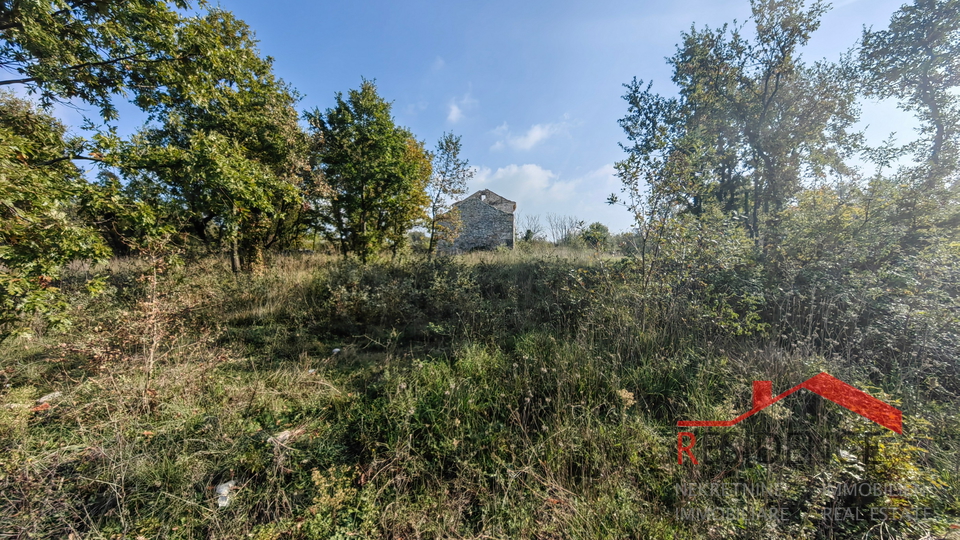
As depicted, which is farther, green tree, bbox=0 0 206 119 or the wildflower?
green tree, bbox=0 0 206 119

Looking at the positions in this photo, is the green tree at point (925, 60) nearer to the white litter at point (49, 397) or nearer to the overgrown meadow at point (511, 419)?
the overgrown meadow at point (511, 419)

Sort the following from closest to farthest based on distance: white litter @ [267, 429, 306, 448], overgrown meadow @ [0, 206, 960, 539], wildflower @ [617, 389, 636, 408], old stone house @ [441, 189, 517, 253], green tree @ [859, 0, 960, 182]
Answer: overgrown meadow @ [0, 206, 960, 539], white litter @ [267, 429, 306, 448], wildflower @ [617, 389, 636, 408], green tree @ [859, 0, 960, 182], old stone house @ [441, 189, 517, 253]

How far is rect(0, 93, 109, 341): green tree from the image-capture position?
324 cm

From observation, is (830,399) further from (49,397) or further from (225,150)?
(225,150)

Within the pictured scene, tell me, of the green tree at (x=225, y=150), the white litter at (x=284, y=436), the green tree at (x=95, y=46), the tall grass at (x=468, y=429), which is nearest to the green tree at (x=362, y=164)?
the green tree at (x=225, y=150)

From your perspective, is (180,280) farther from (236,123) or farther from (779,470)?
(779,470)

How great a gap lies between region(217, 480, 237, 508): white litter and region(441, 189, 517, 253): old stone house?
65.1 ft

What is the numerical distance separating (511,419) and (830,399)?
2.92 metres

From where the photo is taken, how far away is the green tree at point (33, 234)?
3.24 meters

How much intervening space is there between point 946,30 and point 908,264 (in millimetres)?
12202

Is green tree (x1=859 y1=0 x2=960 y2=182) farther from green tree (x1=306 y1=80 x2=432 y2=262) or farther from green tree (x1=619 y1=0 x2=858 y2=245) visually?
green tree (x1=306 y1=80 x2=432 y2=262)

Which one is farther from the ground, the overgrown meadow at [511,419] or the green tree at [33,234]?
the green tree at [33,234]

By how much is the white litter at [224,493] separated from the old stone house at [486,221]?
65.1 ft

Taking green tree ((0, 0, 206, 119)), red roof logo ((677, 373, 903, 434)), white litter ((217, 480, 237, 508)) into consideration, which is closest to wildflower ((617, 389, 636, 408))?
red roof logo ((677, 373, 903, 434))
